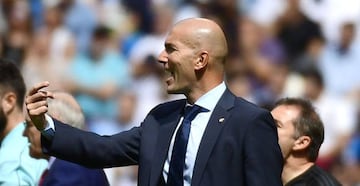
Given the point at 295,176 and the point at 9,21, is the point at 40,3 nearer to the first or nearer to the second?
the point at 9,21

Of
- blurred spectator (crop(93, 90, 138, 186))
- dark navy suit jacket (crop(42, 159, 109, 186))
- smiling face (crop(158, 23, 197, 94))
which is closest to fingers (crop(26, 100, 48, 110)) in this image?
smiling face (crop(158, 23, 197, 94))

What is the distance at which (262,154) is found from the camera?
4.95 m

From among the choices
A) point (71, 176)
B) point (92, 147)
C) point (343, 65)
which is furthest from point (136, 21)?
point (92, 147)

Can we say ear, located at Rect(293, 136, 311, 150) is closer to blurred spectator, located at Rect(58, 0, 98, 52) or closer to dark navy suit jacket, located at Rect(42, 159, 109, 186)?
dark navy suit jacket, located at Rect(42, 159, 109, 186)

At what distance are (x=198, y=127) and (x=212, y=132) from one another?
106 millimetres

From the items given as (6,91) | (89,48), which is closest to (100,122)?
(89,48)

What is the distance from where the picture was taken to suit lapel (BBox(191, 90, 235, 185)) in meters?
5.00

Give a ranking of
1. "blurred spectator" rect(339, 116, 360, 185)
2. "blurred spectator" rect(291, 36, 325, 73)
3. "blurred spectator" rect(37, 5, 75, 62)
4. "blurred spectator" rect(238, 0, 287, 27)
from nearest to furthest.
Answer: "blurred spectator" rect(339, 116, 360, 185) < "blurred spectator" rect(291, 36, 325, 73) < "blurred spectator" rect(238, 0, 287, 27) < "blurred spectator" rect(37, 5, 75, 62)

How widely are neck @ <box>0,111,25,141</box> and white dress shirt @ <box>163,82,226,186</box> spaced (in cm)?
148

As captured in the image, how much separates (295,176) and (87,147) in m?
1.22

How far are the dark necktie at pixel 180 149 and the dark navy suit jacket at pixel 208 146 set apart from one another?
57 millimetres

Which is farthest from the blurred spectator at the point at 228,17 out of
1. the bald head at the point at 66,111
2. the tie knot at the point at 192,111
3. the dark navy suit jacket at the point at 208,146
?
the tie knot at the point at 192,111

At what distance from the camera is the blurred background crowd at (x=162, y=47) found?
1152cm

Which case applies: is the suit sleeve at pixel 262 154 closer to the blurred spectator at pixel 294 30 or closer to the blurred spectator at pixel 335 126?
the blurred spectator at pixel 335 126
